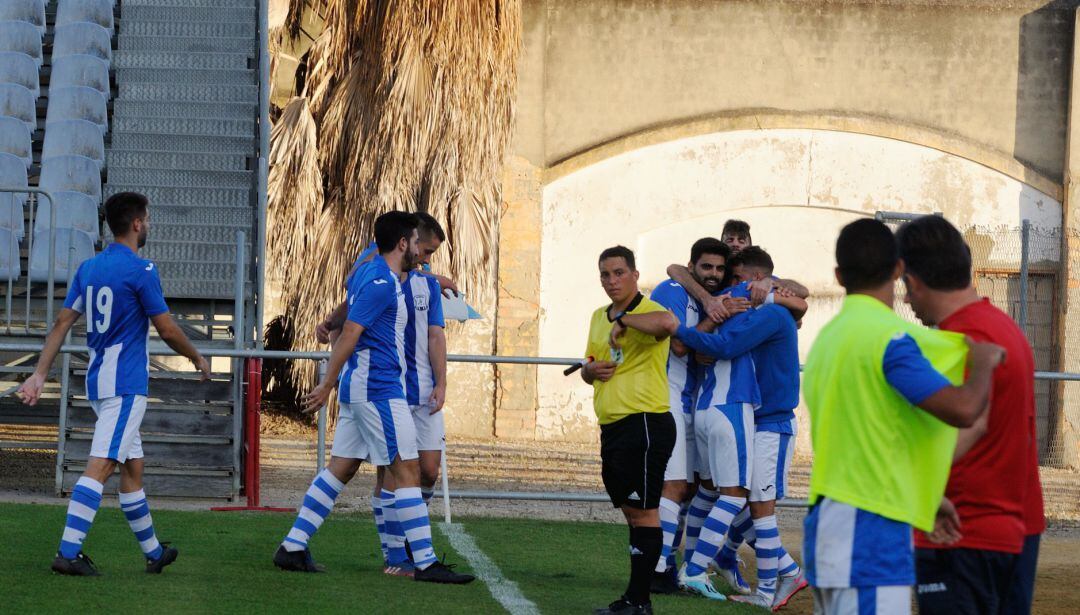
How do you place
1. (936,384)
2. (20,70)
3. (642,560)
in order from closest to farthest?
A: (936,384), (642,560), (20,70)

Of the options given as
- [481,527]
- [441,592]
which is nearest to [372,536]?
[481,527]

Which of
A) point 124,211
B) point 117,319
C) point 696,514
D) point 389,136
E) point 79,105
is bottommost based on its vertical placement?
point 696,514

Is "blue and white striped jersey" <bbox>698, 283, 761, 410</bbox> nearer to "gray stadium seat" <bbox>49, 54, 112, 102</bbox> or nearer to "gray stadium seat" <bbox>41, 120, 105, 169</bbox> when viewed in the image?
"gray stadium seat" <bbox>41, 120, 105, 169</bbox>

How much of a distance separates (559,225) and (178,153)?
7.15 metres

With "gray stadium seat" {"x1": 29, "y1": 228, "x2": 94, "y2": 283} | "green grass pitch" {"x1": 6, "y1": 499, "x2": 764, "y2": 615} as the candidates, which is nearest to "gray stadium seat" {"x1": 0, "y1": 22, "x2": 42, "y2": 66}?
"gray stadium seat" {"x1": 29, "y1": 228, "x2": 94, "y2": 283}

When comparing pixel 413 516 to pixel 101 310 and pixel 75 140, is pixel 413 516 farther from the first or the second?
pixel 75 140

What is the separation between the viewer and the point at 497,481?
16000 millimetres

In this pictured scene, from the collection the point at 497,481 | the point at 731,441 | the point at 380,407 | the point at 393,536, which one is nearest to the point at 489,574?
the point at 393,536

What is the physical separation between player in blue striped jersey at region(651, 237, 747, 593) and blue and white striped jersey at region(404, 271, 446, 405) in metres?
1.36

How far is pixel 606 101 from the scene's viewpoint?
20.4 metres

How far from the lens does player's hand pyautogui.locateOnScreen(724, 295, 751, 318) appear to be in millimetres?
7816

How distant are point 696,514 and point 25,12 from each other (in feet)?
39.8

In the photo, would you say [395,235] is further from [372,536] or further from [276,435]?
[276,435]

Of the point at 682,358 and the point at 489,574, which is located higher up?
the point at 682,358
